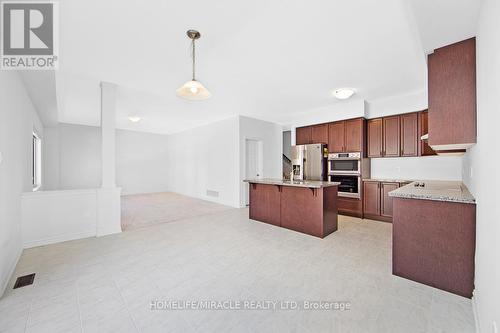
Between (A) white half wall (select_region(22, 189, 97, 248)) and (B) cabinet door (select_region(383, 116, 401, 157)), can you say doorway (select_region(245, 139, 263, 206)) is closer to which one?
(B) cabinet door (select_region(383, 116, 401, 157))

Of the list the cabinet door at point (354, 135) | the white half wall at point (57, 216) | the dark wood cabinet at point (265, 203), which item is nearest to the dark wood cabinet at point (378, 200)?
the cabinet door at point (354, 135)

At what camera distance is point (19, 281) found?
2180 mm

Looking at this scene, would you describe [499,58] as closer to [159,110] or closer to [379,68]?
[379,68]

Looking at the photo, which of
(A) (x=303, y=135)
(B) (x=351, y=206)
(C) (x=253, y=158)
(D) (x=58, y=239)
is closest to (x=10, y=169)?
(D) (x=58, y=239)

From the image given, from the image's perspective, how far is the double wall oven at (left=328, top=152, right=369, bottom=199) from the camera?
4.71 metres

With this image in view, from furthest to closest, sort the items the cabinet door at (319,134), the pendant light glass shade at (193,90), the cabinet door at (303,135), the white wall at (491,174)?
the cabinet door at (303,135) → the cabinet door at (319,134) → the pendant light glass shade at (193,90) → the white wall at (491,174)

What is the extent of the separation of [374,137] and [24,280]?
6167 millimetres

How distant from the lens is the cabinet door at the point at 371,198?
14.8 ft

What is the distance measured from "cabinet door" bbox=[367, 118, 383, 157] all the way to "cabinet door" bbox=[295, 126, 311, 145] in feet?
4.73

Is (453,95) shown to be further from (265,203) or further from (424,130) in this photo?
(265,203)

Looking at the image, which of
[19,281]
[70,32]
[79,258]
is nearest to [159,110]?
[70,32]

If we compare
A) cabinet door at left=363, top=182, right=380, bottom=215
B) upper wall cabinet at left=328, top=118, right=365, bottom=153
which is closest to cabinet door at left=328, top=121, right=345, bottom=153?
upper wall cabinet at left=328, top=118, right=365, bottom=153

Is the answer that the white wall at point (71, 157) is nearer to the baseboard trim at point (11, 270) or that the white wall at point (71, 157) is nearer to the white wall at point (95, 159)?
the white wall at point (95, 159)

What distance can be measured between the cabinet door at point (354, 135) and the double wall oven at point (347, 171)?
15 cm
